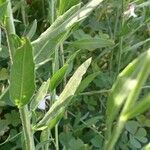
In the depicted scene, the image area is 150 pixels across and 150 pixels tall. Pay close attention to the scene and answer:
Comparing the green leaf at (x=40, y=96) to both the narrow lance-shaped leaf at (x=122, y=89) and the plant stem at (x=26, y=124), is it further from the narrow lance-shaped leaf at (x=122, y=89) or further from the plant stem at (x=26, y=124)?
the narrow lance-shaped leaf at (x=122, y=89)

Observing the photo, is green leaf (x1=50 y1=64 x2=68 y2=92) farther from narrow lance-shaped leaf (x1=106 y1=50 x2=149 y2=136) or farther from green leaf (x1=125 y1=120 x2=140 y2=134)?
green leaf (x1=125 y1=120 x2=140 y2=134)

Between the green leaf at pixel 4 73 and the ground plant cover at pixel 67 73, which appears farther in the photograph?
the green leaf at pixel 4 73

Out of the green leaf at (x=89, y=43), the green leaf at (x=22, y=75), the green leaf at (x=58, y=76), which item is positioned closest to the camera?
the green leaf at (x=22, y=75)

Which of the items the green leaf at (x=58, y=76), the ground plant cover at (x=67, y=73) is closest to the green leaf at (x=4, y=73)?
the ground plant cover at (x=67, y=73)

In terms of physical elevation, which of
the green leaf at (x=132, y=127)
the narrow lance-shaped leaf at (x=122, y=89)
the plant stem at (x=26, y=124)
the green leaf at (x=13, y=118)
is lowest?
the green leaf at (x=132, y=127)

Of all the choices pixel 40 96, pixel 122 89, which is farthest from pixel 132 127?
pixel 122 89

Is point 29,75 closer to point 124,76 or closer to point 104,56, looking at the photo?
point 124,76

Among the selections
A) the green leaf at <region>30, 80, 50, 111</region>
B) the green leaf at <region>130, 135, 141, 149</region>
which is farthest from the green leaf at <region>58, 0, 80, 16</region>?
the green leaf at <region>130, 135, 141, 149</region>
